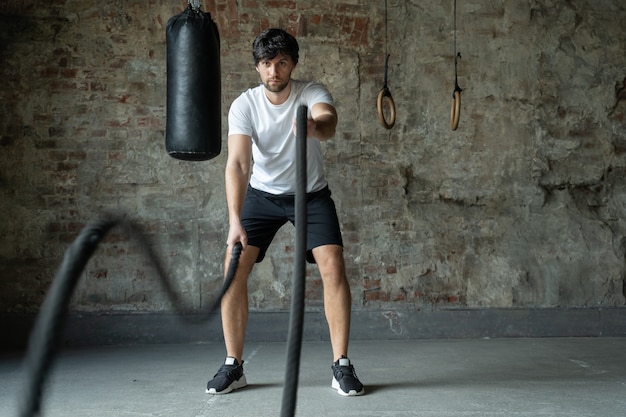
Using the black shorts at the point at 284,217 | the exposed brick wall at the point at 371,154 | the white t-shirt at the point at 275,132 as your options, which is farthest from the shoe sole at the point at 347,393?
the exposed brick wall at the point at 371,154

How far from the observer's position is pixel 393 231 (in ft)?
16.6

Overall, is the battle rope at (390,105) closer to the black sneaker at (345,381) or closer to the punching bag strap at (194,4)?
the punching bag strap at (194,4)

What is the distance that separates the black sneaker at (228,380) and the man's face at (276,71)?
48.3 inches

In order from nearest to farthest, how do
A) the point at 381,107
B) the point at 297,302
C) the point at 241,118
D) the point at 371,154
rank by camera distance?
the point at 297,302 → the point at 241,118 → the point at 381,107 → the point at 371,154

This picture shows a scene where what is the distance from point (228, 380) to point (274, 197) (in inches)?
32.7

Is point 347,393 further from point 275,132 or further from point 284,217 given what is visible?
point 275,132

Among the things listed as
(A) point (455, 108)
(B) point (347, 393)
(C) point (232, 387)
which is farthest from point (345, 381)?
(A) point (455, 108)

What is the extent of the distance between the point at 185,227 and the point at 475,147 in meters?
2.05

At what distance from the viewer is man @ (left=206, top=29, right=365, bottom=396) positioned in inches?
126

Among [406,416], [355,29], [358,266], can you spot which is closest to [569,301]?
[358,266]

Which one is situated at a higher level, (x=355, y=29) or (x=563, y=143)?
(x=355, y=29)

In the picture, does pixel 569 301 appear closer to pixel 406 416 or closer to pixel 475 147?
pixel 475 147

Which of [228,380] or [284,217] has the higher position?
[284,217]

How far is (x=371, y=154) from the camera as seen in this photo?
5051 millimetres
